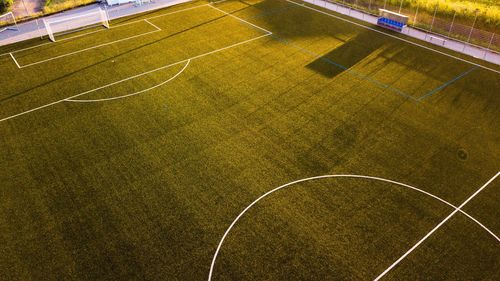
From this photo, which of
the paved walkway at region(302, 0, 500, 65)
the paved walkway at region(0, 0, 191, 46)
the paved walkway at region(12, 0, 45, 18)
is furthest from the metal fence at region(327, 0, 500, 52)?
the paved walkway at region(12, 0, 45, 18)

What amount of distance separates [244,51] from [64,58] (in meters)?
10.5

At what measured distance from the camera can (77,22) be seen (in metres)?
26.6

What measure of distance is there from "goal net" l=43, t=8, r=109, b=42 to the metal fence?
59.2 feet

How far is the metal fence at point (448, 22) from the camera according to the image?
2231 centimetres

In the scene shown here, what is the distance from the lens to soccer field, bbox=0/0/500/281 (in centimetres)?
1122

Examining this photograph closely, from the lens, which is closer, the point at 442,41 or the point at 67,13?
the point at 442,41

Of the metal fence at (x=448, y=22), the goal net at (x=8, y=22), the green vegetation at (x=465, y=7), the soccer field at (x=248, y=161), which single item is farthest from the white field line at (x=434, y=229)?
the goal net at (x=8, y=22)

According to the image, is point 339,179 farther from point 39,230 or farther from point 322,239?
point 39,230

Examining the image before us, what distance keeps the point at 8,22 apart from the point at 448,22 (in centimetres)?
3008

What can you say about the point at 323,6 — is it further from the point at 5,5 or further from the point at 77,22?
the point at 5,5

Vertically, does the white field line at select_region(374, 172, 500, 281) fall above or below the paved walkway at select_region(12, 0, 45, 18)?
below

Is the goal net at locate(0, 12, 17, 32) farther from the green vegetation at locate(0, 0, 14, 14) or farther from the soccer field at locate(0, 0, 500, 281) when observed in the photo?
the soccer field at locate(0, 0, 500, 281)

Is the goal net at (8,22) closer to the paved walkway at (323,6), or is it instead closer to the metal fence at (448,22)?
the paved walkway at (323,6)

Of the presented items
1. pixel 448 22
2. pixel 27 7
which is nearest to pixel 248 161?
pixel 448 22
